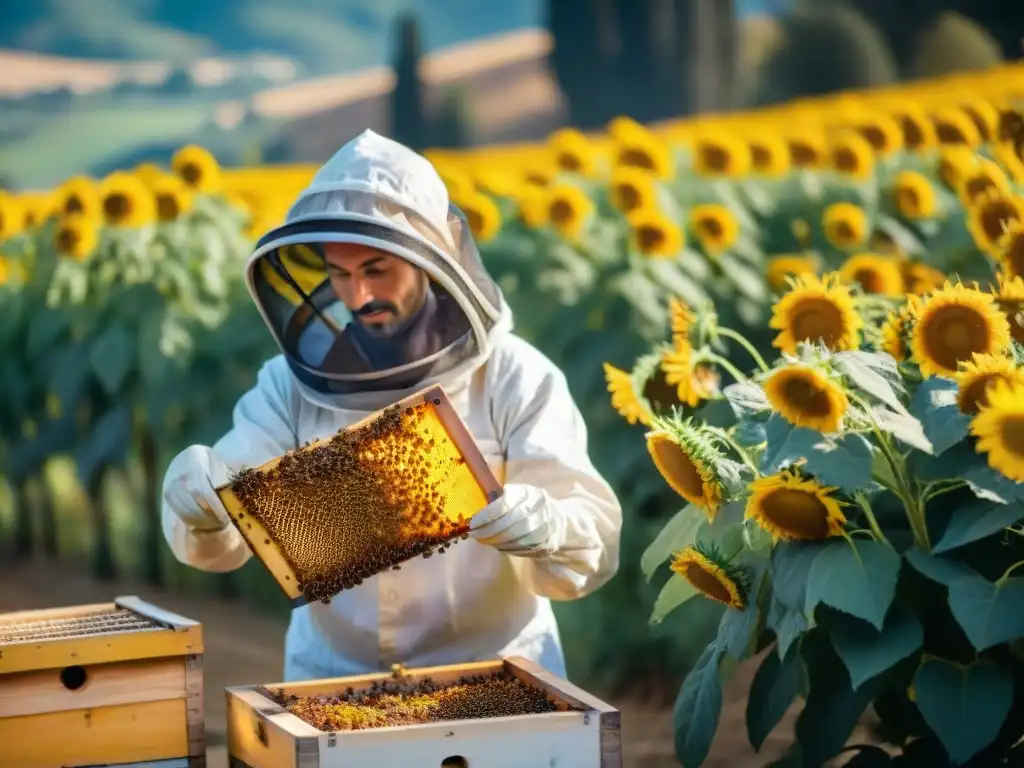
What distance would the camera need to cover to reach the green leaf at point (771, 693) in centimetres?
299

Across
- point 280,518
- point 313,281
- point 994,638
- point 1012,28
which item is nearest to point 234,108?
point 1012,28

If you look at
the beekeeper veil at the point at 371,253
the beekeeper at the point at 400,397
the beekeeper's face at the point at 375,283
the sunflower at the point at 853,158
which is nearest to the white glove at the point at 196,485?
the beekeeper at the point at 400,397

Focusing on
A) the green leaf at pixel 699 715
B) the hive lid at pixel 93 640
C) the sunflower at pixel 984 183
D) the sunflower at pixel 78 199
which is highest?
the sunflower at pixel 984 183

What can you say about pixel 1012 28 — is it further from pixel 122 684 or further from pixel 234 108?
pixel 122 684

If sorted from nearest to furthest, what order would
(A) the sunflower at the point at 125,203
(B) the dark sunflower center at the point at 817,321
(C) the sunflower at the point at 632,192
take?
1. (B) the dark sunflower center at the point at 817,321
2. (C) the sunflower at the point at 632,192
3. (A) the sunflower at the point at 125,203

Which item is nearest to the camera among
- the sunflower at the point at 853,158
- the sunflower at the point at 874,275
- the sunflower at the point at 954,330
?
the sunflower at the point at 954,330

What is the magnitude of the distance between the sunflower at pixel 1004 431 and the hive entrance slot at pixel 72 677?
5.10 ft

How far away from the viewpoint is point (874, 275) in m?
4.71

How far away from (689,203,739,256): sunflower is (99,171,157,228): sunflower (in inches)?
81.7

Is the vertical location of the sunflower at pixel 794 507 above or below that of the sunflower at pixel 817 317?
below

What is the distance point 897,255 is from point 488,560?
9.66 feet

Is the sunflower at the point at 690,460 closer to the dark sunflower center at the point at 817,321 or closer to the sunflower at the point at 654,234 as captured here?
the dark sunflower center at the point at 817,321

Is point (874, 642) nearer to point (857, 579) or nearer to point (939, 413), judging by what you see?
point (857, 579)

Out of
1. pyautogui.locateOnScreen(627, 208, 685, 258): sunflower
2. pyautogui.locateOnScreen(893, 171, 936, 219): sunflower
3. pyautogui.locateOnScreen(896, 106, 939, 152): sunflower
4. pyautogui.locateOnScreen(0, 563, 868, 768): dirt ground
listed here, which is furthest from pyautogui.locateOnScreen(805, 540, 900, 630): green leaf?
pyautogui.locateOnScreen(896, 106, 939, 152): sunflower
